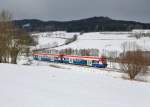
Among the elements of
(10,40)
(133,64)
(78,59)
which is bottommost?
(133,64)

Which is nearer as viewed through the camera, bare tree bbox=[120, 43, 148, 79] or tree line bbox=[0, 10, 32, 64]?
tree line bbox=[0, 10, 32, 64]

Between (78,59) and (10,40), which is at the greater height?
(10,40)

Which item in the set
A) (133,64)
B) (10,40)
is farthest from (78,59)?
(10,40)

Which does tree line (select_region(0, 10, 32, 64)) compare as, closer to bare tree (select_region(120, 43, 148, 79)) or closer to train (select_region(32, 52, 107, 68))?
bare tree (select_region(120, 43, 148, 79))

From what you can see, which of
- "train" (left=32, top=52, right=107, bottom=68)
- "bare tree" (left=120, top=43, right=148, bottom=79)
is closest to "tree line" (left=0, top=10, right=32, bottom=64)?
"bare tree" (left=120, top=43, right=148, bottom=79)

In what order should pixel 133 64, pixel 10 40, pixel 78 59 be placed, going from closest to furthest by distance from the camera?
pixel 10 40 → pixel 133 64 → pixel 78 59

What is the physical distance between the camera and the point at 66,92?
1177 cm

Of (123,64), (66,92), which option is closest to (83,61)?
(123,64)

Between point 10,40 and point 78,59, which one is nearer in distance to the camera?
point 10,40

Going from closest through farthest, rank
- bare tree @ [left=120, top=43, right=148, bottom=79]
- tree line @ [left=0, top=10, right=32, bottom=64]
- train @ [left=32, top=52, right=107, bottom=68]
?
tree line @ [left=0, top=10, right=32, bottom=64], bare tree @ [left=120, top=43, right=148, bottom=79], train @ [left=32, top=52, right=107, bottom=68]

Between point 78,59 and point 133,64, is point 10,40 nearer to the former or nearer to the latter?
point 133,64

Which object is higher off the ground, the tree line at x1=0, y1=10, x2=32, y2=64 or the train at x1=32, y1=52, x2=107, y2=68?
the tree line at x1=0, y1=10, x2=32, y2=64

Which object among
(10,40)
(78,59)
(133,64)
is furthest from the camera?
(78,59)

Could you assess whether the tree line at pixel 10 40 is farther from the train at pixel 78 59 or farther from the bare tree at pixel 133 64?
the train at pixel 78 59
